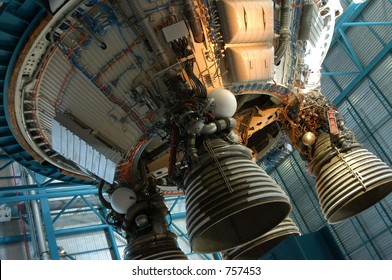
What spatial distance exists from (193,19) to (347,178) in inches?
111

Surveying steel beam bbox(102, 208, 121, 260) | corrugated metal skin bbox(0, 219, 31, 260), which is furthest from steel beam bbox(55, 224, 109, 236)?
corrugated metal skin bbox(0, 219, 31, 260)

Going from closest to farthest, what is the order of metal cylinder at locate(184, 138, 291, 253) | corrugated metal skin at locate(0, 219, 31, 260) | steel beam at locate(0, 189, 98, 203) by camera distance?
1. metal cylinder at locate(184, 138, 291, 253)
2. steel beam at locate(0, 189, 98, 203)
3. corrugated metal skin at locate(0, 219, 31, 260)

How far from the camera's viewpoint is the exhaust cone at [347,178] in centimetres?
588

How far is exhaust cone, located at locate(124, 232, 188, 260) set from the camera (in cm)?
567

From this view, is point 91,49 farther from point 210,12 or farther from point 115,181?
point 115,181

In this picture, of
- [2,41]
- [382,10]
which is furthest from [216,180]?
[382,10]

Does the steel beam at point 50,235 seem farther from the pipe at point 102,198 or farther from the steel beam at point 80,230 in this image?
the pipe at point 102,198

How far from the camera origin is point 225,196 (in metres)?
4.66

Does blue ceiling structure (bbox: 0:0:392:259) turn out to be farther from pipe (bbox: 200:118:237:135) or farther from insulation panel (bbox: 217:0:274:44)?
insulation panel (bbox: 217:0:274:44)

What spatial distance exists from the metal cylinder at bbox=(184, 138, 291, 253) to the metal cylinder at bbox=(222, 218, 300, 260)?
0.69 metres

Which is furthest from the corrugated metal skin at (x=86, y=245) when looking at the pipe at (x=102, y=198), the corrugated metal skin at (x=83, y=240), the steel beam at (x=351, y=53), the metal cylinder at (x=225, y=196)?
the metal cylinder at (x=225, y=196)

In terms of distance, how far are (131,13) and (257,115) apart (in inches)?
101

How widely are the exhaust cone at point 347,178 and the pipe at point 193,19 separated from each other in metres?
2.52

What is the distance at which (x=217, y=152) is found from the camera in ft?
16.7
